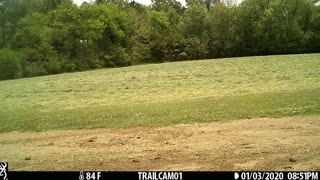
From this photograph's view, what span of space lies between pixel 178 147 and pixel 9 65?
5037cm

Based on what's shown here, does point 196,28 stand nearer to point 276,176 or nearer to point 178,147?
point 178,147

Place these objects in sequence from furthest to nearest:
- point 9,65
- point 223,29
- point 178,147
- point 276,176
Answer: point 223,29, point 9,65, point 178,147, point 276,176

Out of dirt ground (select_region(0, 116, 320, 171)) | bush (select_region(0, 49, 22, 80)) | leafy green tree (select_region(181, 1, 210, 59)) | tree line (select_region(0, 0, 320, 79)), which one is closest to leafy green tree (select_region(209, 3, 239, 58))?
tree line (select_region(0, 0, 320, 79))

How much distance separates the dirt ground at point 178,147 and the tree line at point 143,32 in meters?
50.0

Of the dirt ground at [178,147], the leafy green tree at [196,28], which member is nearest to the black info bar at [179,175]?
the dirt ground at [178,147]

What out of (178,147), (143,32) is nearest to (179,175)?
(178,147)

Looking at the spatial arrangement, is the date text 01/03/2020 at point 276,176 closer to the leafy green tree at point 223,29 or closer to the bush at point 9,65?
the bush at point 9,65

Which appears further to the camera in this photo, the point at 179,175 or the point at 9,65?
the point at 9,65

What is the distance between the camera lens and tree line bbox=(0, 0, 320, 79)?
6084cm

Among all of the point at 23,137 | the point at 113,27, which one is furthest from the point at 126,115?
the point at 113,27

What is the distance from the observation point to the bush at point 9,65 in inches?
2028

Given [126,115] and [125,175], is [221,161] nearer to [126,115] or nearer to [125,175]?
[125,175]

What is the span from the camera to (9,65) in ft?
173

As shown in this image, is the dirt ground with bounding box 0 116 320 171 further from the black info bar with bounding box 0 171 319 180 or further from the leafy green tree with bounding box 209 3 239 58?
the leafy green tree with bounding box 209 3 239 58
